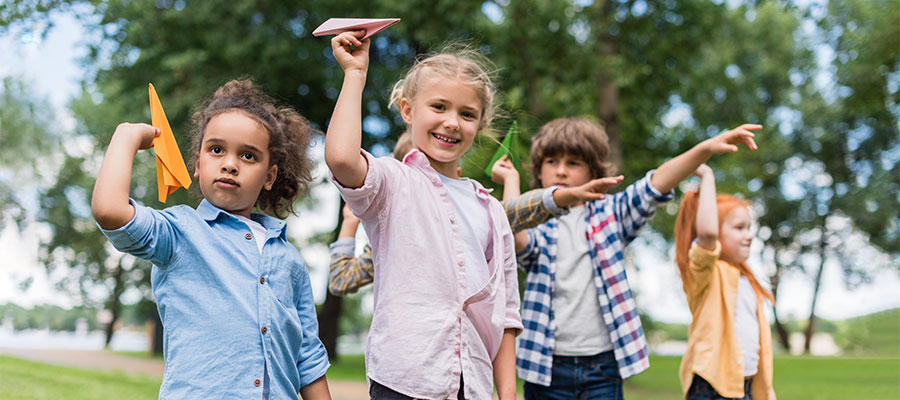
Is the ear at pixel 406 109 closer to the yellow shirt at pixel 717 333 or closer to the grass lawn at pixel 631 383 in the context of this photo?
the yellow shirt at pixel 717 333

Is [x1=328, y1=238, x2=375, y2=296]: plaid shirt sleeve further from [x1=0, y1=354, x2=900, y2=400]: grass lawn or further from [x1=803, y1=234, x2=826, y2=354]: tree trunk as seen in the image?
[x1=803, y1=234, x2=826, y2=354]: tree trunk

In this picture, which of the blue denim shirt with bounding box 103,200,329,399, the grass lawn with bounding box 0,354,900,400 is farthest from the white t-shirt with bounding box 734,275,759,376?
the grass lawn with bounding box 0,354,900,400

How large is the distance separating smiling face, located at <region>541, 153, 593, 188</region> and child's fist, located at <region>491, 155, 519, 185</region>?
1.10ft

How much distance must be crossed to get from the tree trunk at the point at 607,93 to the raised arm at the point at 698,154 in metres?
7.58

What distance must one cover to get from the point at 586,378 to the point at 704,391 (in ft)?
2.77

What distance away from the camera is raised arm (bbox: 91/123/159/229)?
178cm

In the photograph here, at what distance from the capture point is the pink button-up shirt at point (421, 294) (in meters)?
1.98

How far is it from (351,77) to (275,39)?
10.4m

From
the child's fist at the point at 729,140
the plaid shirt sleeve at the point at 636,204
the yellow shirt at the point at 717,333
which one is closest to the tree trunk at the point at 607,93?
the yellow shirt at the point at 717,333

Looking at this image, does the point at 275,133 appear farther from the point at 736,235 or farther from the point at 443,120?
the point at 736,235

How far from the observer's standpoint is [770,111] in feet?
74.7

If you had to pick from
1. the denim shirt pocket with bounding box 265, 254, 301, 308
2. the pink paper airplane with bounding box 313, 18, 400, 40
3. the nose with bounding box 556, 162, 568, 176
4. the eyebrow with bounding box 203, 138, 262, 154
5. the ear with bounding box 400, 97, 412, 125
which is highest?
the pink paper airplane with bounding box 313, 18, 400, 40

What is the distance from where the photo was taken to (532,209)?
2.62 meters

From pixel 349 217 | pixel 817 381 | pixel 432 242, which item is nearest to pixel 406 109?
pixel 432 242
